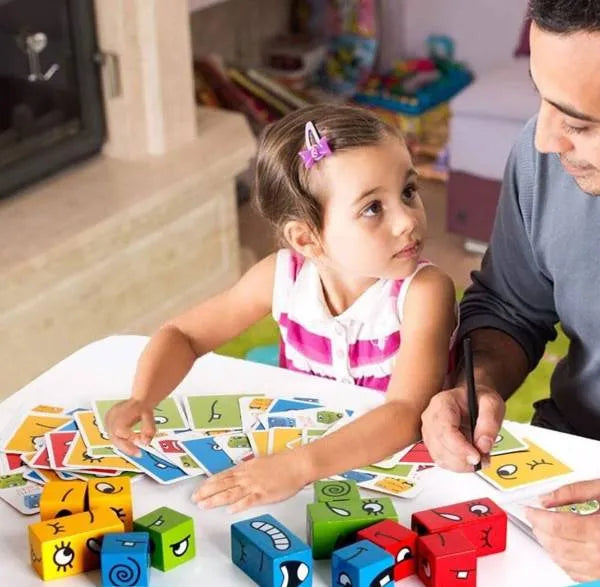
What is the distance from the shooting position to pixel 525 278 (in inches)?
63.9

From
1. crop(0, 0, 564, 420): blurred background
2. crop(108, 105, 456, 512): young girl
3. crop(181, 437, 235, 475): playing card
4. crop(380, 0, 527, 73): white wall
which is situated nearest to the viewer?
crop(181, 437, 235, 475): playing card

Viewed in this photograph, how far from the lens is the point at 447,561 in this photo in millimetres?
1108

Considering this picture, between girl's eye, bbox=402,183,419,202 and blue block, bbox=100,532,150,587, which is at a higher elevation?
girl's eye, bbox=402,183,419,202

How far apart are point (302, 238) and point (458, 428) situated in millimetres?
418

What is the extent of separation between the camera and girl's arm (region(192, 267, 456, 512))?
125cm

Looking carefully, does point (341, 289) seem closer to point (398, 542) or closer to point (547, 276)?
point (547, 276)

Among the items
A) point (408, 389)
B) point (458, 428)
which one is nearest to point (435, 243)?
point (408, 389)

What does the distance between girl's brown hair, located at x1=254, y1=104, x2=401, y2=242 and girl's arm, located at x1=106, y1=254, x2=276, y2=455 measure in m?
0.10

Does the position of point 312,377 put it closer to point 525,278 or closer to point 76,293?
point 525,278

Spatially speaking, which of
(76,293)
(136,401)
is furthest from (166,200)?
(136,401)

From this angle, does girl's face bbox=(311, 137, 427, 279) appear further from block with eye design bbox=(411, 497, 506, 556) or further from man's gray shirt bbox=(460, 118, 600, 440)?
block with eye design bbox=(411, 497, 506, 556)

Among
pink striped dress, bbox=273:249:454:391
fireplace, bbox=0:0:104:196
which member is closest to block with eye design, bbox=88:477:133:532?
pink striped dress, bbox=273:249:454:391

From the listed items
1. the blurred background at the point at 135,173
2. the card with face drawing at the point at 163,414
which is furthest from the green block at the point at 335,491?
the blurred background at the point at 135,173

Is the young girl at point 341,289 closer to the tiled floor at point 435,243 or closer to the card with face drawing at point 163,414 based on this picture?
the card with face drawing at point 163,414
